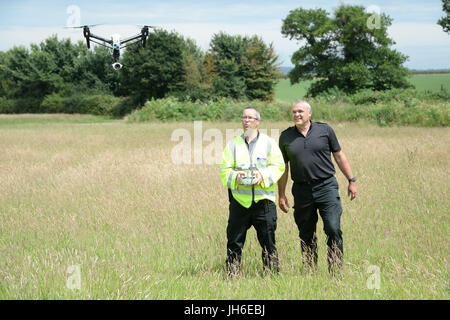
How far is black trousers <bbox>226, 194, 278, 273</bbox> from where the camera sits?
4.79m

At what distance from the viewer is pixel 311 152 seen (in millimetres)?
5113

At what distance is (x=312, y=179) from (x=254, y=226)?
861 millimetres

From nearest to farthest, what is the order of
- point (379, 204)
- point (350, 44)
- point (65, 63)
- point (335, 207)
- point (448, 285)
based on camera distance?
point (448, 285), point (335, 207), point (379, 204), point (350, 44), point (65, 63)

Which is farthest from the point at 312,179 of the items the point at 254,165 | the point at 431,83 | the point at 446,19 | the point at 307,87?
the point at 431,83

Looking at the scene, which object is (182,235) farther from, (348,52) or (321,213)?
(348,52)

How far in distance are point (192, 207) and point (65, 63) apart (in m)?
64.8

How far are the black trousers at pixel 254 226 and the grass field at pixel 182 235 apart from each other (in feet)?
0.66

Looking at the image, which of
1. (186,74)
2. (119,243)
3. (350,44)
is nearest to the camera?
(119,243)

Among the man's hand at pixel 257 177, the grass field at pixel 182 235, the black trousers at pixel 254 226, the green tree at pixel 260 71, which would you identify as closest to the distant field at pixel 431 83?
the green tree at pixel 260 71

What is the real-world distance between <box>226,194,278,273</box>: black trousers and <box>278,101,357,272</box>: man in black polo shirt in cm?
39

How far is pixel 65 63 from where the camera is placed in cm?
6694

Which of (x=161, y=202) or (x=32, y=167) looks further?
(x=32, y=167)

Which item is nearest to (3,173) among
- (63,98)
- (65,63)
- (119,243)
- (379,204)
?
(119,243)

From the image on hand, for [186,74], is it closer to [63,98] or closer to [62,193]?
[63,98]
